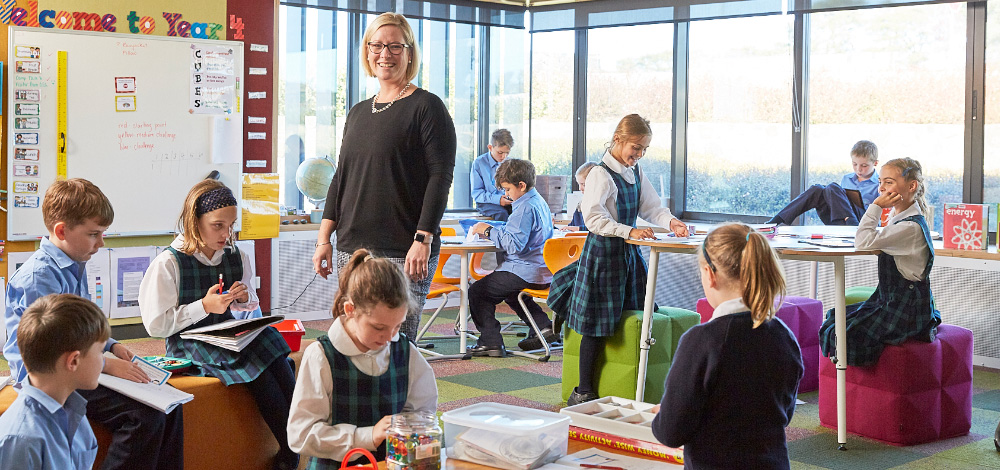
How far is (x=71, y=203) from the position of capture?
2.49 metres

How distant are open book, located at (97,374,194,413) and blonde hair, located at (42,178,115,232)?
1.40 feet

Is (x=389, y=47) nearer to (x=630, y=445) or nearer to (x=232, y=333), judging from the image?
(x=232, y=333)

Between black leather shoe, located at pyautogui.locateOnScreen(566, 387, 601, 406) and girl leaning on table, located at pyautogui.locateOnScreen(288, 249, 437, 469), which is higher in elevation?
girl leaning on table, located at pyautogui.locateOnScreen(288, 249, 437, 469)

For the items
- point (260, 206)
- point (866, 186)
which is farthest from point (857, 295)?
point (260, 206)

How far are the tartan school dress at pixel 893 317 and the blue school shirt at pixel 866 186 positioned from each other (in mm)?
2002

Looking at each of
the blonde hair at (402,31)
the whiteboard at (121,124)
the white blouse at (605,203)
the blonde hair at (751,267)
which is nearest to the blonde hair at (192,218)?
the blonde hair at (402,31)

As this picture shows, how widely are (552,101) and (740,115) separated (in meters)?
1.62

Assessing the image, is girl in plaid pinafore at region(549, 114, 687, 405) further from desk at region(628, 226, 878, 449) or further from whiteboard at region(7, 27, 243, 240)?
whiteboard at region(7, 27, 243, 240)

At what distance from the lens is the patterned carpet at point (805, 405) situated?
345cm

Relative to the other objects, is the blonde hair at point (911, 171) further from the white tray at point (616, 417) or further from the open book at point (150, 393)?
the open book at point (150, 393)

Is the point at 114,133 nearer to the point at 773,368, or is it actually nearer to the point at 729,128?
the point at 729,128

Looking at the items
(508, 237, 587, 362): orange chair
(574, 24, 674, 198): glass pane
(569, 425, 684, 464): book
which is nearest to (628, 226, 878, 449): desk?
(508, 237, 587, 362): orange chair

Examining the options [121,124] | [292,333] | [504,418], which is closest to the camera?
[504,418]

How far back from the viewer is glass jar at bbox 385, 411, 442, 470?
1.64m
